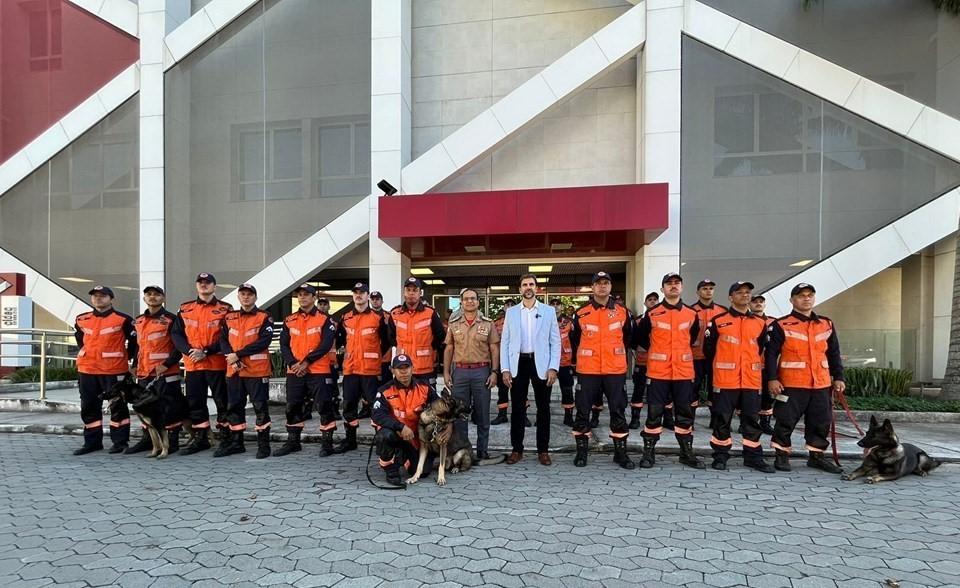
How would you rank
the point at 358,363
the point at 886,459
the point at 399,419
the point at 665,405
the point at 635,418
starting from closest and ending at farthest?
the point at 886,459
the point at 399,419
the point at 665,405
the point at 358,363
the point at 635,418

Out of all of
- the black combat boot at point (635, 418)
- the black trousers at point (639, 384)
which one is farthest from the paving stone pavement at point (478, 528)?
the black trousers at point (639, 384)

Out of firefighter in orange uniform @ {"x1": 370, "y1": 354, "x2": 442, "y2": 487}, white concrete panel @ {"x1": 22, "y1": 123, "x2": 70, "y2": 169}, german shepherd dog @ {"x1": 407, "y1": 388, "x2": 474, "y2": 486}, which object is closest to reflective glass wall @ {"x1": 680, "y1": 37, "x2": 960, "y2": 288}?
german shepherd dog @ {"x1": 407, "y1": 388, "x2": 474, "y2": 486}

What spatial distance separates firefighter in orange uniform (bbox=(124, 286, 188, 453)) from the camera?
5914 mm

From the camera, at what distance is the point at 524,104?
11.1m

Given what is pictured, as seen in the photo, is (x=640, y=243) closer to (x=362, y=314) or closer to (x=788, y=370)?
(x=788, y=370)

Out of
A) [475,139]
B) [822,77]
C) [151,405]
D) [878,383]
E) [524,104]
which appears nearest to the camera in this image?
[151,405]

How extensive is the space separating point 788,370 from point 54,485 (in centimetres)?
770

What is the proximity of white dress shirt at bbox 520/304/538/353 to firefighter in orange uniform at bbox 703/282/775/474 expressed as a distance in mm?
2092

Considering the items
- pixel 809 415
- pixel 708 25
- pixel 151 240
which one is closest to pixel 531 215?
pixel 708 25

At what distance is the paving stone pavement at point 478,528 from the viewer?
9.65 ft

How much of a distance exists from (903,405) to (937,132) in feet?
20.0

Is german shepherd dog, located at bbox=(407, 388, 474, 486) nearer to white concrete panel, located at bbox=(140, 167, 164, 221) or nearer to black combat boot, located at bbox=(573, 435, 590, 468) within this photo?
black combat boot, located at bbox=(573, 435, 590, 468)

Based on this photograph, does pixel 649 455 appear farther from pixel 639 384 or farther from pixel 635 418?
pixel 639 384

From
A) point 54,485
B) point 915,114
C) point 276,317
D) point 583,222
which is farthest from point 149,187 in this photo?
point 915,114
